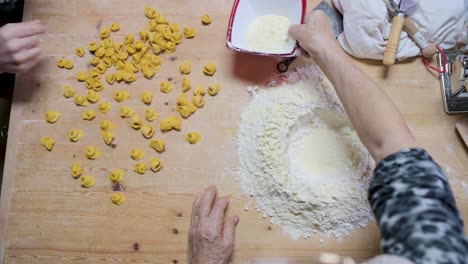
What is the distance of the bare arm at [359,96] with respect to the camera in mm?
662

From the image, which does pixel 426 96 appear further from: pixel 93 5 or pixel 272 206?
pixel 93 5

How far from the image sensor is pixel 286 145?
2.86 feet

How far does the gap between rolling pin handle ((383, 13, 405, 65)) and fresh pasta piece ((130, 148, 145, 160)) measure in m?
0.53

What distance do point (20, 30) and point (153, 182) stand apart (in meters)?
0.40

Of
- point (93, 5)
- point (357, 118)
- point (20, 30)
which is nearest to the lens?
point (357, 118)

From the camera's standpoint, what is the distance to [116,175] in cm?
89

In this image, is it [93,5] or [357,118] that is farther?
[93,5]

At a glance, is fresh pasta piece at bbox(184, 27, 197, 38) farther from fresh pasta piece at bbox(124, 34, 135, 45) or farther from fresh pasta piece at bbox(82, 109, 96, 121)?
fresh pasta piece at bbox(82, 109, 96, 121)

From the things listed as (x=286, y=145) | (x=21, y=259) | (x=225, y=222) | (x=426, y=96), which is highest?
(x=426, y=96)

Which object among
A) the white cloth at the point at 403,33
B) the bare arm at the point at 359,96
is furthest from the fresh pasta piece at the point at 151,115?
the white cloth at the point at 403,33

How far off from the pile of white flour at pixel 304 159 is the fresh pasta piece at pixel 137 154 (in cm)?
20

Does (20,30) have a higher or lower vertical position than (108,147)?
higher

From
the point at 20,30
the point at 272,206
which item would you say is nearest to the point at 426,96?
the point at 272,206

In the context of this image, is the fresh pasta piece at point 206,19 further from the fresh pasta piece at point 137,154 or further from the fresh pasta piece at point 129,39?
the fresh pasta piece at point 137,154
